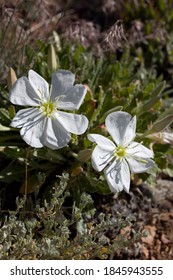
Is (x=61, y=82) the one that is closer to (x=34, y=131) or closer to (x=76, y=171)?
(x=34, y=131)

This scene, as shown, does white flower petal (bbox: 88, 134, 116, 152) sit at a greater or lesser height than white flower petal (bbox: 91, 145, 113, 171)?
greater

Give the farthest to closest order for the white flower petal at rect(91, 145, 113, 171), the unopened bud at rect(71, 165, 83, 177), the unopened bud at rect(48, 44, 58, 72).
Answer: the unopened bud at rect(48, 44, 58, 72)
the unopened bud at rect(71, 165, 83, 177)
the white flower petal at rect(91, 145, 113, 171)

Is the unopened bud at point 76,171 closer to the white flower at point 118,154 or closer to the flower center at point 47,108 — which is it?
the white flower at point 118,154

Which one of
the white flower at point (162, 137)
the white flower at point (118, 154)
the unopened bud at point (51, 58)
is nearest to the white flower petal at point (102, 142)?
the white flower at point (118, 154)

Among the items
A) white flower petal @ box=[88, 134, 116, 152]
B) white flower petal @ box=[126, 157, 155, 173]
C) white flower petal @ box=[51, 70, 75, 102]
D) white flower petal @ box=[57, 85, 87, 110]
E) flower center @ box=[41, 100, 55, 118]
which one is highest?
white flower petal @ box=[51, 70, 75, 102]

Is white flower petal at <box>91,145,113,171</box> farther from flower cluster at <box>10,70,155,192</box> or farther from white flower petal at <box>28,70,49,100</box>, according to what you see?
white flower petal at <box>28,70,49,100</box>

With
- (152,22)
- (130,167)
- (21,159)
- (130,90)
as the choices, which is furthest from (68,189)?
(152,22)

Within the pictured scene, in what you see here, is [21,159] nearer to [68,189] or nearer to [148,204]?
[68,189]

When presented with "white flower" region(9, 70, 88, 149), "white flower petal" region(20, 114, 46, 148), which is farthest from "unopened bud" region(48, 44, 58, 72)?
"white flower petal" region(20, 114, 46, 148)

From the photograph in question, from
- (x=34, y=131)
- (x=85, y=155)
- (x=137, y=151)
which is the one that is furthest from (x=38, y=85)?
(x=137, y=151)
